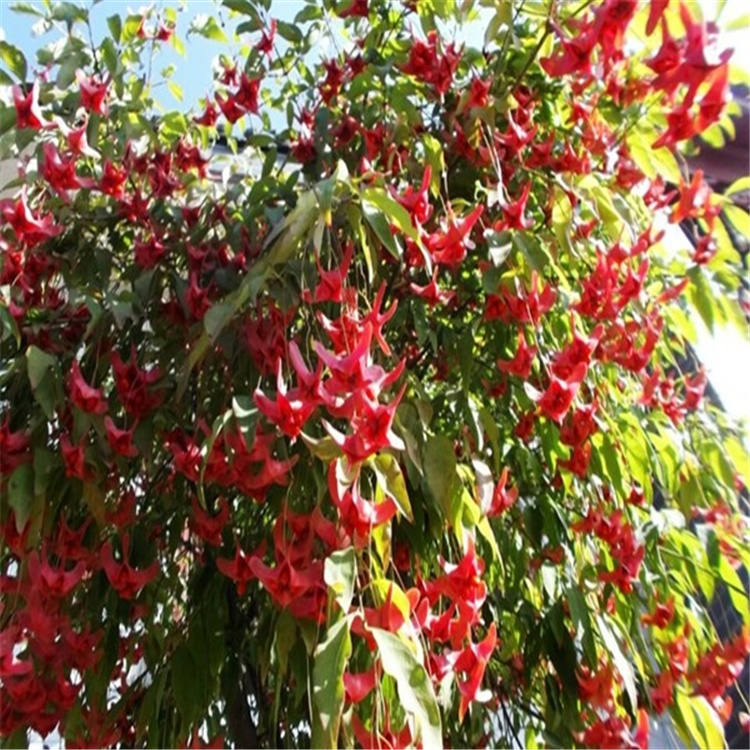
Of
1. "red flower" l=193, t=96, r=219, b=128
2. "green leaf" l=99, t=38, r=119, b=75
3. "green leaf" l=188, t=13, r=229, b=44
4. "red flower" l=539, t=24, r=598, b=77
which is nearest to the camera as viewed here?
"red flower" l=539, t=24, r=598, b=77

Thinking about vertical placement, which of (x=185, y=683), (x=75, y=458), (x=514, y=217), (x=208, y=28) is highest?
(x=514, y=217)

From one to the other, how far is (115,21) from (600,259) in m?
0.68

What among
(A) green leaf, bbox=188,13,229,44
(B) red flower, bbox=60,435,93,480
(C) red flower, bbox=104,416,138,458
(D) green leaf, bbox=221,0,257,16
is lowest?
(B) red flower, bbox=60,435,93,480

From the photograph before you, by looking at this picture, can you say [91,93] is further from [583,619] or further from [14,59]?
[583,619]

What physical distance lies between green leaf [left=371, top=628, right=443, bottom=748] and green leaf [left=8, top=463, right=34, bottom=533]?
0.35m

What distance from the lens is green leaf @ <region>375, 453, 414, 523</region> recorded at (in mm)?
592

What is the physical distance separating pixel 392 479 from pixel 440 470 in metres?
0.06

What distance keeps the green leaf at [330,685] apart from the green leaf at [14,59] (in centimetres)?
77

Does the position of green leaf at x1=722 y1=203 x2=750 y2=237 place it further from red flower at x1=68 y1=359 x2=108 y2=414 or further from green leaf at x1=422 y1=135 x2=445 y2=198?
red flower at x1=68 y1=359 x2=108 y2=414

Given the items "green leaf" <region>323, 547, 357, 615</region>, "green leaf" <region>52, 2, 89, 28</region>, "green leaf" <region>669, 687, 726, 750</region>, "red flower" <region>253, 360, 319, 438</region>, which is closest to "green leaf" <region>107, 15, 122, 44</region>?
"green leaf" <region>52, 2, 89, 28</region>

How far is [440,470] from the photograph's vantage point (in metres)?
0.65

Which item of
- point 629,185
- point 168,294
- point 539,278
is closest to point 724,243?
point 629,185

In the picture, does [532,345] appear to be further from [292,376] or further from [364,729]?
[364,729]

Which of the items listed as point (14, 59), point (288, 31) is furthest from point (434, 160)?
point (14, 59)
